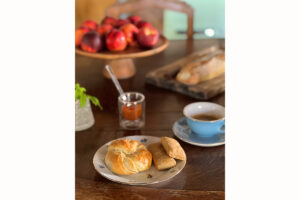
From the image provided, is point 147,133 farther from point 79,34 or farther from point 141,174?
point 79,34

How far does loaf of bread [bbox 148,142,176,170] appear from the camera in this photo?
100 cm

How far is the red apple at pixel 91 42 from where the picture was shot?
155cm

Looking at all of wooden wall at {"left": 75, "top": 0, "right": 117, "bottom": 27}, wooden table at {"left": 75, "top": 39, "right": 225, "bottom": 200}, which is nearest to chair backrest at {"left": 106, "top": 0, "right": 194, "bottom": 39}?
wooden table at {"left": 75, "top": 39, "right": 225, "bottom": 200}

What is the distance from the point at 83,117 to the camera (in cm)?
125

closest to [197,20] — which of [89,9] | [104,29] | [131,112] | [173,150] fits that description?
[89,9]

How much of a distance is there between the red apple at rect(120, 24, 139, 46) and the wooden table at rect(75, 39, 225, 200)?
147mm

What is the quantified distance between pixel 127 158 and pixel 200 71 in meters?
0.70

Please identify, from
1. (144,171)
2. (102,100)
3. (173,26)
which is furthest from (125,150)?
(173,26)

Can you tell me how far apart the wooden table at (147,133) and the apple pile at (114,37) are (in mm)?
146

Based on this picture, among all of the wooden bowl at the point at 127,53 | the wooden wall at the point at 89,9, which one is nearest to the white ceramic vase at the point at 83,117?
the wooden bowl at the point at 127,53
